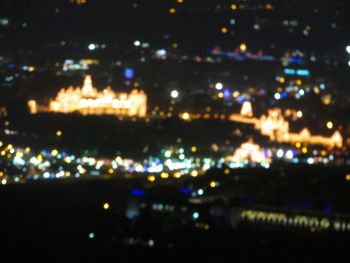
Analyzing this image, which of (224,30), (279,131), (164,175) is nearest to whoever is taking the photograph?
(164,175)

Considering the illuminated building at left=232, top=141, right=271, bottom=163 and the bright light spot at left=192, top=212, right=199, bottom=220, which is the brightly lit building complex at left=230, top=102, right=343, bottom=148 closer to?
the illuminated building at left=232, top=141, right=271, bottom=163

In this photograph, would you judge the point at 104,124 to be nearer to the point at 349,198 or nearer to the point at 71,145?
the point at 71,145

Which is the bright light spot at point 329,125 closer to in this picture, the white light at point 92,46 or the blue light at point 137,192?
the white light at point 92,46

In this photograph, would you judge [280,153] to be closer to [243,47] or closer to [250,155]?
[250,155]

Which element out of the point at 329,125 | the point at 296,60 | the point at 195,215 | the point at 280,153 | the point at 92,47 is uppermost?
the point at 195,215

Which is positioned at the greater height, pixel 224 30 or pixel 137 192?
pixel 137 192

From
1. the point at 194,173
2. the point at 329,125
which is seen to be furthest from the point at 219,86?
the point at 194,173
